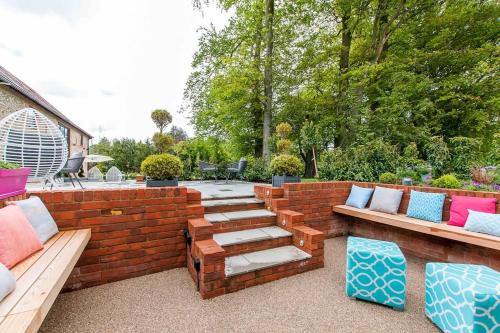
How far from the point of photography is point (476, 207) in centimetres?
276

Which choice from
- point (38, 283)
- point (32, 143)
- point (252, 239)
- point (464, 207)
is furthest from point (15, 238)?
point (464, 207)

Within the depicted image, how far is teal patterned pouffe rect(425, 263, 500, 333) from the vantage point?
4.90 ft

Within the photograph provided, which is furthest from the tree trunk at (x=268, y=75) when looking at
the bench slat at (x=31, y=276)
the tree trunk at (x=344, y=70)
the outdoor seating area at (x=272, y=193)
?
the bench slat at (x=31, y=276)

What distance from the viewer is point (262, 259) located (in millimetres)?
2689

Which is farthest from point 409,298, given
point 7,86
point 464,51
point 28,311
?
point 7,86

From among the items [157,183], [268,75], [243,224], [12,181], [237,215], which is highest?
[268,75]

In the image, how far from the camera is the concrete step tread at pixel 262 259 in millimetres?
2451

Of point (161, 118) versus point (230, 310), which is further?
point (161, 118)

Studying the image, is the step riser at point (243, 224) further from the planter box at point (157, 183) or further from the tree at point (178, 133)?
the tree at point (178, 133)

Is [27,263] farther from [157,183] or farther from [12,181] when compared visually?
[157,183]

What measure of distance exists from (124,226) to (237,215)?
1.55 metres

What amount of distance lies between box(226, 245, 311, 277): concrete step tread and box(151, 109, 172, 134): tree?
13756 mm

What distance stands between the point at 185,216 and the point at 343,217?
3.11 m

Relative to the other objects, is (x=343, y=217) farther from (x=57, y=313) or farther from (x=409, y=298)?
(x=57, y=313)
